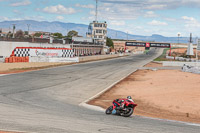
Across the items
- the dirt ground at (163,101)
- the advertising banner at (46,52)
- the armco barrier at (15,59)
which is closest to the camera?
the dirt ground at (163,101)

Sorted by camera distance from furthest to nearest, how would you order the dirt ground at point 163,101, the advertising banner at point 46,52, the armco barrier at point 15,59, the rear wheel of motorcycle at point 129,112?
1. the advertising banner at point 46,52
2. the armco barrier at point 15,59
3. the dirt ground at point 163,101
4. the rear wheel of motorcycle at point 129,112

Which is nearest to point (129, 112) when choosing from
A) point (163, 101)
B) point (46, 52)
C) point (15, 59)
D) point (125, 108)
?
point (125, 108)

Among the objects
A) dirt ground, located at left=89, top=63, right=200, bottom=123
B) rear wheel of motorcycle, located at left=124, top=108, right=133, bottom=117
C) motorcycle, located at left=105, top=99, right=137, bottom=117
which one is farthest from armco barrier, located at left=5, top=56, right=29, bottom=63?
rear wheel of motorcycle, located at left=124, top=108, right=133, bottom=117

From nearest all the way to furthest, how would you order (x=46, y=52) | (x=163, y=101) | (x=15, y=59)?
(x=163, y=101), (x=15, y=59), (x=46, y=52)

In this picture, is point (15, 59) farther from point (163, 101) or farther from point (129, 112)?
point (129, 112)

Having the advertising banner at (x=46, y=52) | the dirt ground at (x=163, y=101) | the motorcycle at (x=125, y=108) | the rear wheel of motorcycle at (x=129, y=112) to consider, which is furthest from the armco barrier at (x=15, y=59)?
the rear wheel of motorcycle at (x=129, y=112)

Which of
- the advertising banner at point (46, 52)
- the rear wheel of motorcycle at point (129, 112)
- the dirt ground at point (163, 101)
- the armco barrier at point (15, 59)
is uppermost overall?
the advertising banner at point (46, 52)

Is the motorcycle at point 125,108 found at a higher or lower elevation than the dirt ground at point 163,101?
higher

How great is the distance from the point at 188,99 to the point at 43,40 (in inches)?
1971

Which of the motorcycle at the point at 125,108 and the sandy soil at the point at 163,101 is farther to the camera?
the sandy soil at the point at 163,101

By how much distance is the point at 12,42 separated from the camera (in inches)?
1934

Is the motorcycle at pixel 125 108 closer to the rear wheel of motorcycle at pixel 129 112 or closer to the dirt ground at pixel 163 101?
the rear wheel of motorcycle at pixel 129 112

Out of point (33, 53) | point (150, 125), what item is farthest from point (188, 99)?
point (33, 53)

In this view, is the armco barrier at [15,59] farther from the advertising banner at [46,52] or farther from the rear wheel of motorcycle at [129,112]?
the rear wheel of motorcycle at [129,112]
